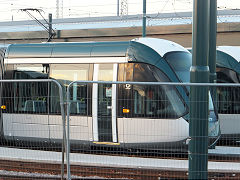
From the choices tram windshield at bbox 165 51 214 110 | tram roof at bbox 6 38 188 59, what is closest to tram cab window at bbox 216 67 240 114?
tram windshield at bbox 165 51 214 110

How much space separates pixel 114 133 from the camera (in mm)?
7324

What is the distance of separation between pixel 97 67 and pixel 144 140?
3913 mm

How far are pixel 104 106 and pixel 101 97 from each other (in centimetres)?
90

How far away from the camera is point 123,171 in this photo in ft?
24.3

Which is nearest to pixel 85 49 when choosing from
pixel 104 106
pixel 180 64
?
pixel 180 64

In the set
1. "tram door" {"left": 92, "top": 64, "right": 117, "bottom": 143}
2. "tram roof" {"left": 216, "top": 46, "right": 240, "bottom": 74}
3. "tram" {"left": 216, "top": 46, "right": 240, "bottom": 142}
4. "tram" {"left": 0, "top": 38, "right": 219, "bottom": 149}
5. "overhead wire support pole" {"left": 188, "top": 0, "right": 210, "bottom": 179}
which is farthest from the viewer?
"tram roof" {"left": 216, "top": 46, "right": 240, "bottom": 74}

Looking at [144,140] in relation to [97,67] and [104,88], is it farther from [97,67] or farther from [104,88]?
[97,67]

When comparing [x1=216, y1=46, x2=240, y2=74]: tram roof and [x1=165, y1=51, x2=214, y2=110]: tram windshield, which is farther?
[x1=216, y1=46, x2=240, y2=74]: tram roof

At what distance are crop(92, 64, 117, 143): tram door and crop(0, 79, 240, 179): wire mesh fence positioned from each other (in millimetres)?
22

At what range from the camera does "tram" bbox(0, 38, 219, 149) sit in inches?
274

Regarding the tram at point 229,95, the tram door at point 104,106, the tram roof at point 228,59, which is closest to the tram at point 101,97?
the tram door at point 104,106

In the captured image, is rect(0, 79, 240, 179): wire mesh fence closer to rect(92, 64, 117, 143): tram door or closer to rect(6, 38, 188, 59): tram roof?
rect(92, 64, 117, 143): tram door

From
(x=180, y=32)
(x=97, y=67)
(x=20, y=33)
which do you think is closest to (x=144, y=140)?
(x=97, y=67)

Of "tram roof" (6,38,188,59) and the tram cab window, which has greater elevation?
"tram roof" (6,38,188,59)
